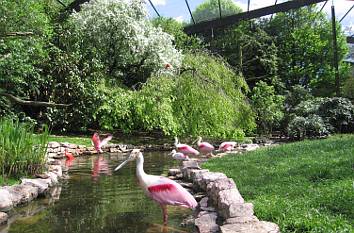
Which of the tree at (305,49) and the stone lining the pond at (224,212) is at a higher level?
the tree at (305,49)

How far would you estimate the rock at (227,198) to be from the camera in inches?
201

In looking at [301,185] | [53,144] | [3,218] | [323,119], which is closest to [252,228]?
[301,185]

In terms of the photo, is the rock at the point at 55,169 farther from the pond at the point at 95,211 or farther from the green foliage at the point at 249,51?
the green foliage at the point at 249,51

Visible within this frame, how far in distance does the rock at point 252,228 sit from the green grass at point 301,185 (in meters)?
0.17

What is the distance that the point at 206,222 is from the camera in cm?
527

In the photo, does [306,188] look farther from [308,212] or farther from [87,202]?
[87,202]

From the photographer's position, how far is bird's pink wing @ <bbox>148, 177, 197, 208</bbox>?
18.4 feet

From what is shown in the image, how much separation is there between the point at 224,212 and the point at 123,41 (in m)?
16.7

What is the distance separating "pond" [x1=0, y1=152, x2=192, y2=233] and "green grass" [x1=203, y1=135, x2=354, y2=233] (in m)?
1.11

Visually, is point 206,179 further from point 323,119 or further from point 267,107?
point 267,107

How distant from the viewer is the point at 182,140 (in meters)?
17.9

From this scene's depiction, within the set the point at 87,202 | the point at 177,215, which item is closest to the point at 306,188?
the point at 177,215

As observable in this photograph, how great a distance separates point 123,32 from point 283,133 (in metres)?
10.0

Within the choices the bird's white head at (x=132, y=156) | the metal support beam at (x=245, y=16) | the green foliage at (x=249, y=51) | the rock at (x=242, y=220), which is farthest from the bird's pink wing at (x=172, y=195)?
the green foliage at (x=249, y=51)
